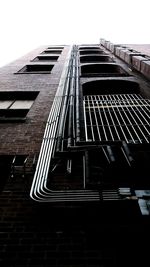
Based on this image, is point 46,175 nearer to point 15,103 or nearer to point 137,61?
point 15,103

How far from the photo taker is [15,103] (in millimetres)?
8422

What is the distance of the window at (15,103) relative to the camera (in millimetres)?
7668

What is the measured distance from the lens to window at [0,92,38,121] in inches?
302

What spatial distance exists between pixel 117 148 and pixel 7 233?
2.11 meters

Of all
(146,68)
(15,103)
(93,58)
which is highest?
(146,68)

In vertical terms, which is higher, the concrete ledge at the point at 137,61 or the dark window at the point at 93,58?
the concrete ledge at the point at 137,61

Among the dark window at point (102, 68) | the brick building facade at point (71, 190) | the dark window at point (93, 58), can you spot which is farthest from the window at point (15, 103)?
the dark window at point (93, 58)

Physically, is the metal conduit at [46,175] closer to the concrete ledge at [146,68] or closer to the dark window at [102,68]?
the concrete ledge at [146,68]

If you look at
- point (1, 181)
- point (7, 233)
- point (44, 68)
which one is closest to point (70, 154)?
point (1, 181)

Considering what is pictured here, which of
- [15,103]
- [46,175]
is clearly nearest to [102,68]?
[15,103]

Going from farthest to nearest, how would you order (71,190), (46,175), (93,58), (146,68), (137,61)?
1. (93,58)
2. (137,61)
3. (146,68)
4. (46,175)
5. (71,190)

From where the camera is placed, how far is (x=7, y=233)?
11.6 feet

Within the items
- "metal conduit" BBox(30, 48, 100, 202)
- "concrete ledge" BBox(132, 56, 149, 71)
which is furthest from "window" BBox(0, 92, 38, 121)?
"concrete ledge" BBox(132, 56, 149, 71)

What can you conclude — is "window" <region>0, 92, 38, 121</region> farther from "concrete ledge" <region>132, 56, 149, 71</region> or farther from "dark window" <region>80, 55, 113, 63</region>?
"dark window" <region>80, 55, 113, 63</region>
